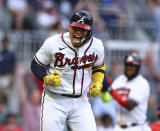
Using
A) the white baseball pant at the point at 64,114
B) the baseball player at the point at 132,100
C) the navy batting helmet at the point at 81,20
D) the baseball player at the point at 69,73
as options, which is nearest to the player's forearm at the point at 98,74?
the baseball player at the point at 69,73

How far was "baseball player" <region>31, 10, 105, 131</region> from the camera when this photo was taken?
5.83 meters

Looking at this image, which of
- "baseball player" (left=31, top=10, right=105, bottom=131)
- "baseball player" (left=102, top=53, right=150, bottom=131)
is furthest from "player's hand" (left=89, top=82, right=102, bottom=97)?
"baseball player" (left=102, top=53, right=150, bottom=131)

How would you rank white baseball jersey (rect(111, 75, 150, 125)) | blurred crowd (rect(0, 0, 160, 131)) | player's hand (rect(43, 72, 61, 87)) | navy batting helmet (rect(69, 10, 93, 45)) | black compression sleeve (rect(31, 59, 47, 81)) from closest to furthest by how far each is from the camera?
player's hand (rect(43, 72, 61, 87)) < navy batting helmet (rect(69, 10, 93, 45)) < black compression sleeve (rect(31, 59, 47, 81)) < white baseball jersey (rect(111, 75, 150, 125)) < blurred crowd (rect(0, 0, 160, 131))

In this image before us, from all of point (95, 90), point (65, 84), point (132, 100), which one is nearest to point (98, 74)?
A: point (95, 90)

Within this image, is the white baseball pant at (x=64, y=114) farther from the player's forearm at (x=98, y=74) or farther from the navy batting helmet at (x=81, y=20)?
the navy batting helmet at (x=81, y=20)

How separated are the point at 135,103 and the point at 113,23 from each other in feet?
21.6

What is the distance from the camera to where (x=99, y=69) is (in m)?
6.28

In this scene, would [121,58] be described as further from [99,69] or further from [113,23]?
[99,69]

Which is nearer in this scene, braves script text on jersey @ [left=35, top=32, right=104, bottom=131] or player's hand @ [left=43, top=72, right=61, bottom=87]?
player's hand @ [left=43, top=72, right=61, bottom=87]

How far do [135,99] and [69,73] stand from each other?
2070 mm

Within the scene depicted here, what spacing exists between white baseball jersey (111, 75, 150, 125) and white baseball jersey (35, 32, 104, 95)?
1.90 metres

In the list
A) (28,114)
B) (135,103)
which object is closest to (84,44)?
(135,103)

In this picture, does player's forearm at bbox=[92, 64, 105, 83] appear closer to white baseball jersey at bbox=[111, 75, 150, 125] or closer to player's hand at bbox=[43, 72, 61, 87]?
player's hand at bbox=[43, 72, 61, 87]

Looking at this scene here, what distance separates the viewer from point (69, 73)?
5918mm
